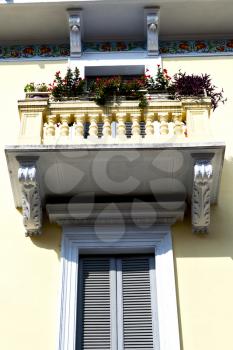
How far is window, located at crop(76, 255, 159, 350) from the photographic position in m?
8.27

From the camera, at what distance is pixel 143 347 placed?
819 cm

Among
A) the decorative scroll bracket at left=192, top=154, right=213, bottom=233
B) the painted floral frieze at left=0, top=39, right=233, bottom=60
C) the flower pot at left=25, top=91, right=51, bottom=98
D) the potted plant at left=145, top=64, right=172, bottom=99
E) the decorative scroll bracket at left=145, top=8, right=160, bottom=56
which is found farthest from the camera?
the painted floral frieze at left=0, top=39, right=233, bottom=60

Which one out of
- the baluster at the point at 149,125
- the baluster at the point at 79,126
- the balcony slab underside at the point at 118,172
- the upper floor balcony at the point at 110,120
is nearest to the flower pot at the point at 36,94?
the upper floor balcony at the point at 110,120

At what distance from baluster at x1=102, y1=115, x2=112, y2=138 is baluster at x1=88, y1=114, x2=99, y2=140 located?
0.10 m

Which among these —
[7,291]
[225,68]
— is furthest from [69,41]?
[7,291]

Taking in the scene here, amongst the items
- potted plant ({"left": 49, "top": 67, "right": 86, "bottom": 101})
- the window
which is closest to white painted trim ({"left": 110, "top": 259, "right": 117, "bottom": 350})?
the window

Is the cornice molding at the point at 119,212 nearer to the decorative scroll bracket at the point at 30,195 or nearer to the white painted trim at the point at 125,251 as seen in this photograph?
the white painted trim at the point at 125,251

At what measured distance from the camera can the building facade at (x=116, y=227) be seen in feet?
27.1

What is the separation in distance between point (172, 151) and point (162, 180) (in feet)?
1.56

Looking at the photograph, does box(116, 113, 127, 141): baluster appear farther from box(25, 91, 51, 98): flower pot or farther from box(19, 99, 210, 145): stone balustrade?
box(25, 91, 51, 98): flower pot

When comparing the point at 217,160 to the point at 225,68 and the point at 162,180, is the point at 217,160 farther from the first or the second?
the point at 225,68

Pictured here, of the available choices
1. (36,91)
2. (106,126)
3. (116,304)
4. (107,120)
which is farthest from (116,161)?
(36,91)

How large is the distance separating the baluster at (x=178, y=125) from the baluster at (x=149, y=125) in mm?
278

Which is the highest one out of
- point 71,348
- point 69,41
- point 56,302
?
point 69,41
